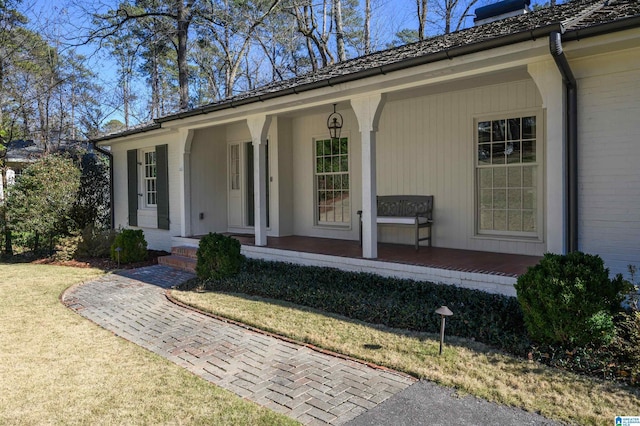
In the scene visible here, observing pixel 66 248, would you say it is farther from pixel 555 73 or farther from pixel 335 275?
pixel 555 73

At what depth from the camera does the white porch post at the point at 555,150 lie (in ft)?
16.7

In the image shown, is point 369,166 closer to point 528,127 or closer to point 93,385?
point 528,127

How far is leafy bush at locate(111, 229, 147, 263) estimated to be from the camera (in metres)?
9.78

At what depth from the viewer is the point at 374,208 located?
22.3 feet

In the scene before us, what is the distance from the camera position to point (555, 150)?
513 cm

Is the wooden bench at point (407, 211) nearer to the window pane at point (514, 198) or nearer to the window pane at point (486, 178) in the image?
the window pane at point (486, 178)

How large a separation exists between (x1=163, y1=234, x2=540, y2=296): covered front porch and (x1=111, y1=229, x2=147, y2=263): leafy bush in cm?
92

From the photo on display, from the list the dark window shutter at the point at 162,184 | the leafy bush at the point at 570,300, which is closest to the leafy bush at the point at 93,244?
the dark window shutter at the point at 162,184

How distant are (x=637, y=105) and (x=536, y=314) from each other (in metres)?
2.74

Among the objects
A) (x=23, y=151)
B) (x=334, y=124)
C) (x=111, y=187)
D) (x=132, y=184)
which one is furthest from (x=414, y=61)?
(x=23, y=151)

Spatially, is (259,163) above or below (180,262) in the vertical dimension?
above

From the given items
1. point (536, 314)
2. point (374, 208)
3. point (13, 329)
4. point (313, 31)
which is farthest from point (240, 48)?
point (536, 314)

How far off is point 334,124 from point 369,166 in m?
2.52

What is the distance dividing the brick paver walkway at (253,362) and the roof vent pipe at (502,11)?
7.65 meters
